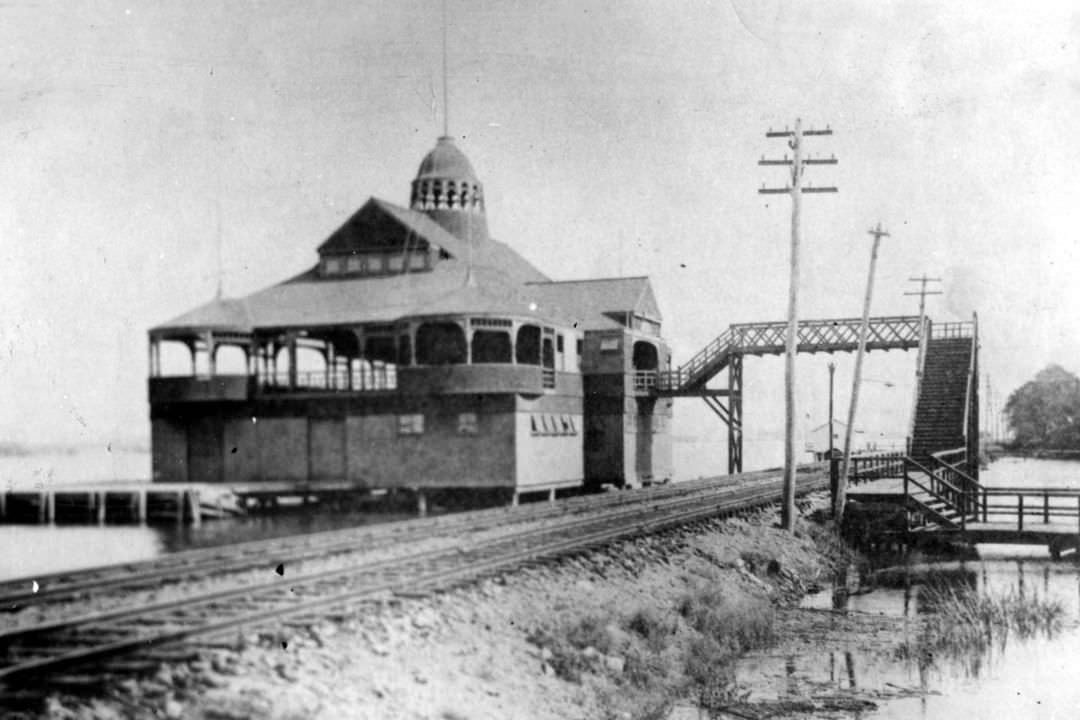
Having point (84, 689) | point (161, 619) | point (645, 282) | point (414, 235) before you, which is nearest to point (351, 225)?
point (414, 235)

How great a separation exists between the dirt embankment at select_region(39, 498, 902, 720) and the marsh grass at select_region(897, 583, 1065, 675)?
2391 mm

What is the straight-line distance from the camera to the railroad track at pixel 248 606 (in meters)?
10.1

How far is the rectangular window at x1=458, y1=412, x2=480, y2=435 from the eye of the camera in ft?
109

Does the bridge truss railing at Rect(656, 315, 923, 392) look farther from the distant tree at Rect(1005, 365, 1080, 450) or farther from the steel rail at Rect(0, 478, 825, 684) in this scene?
the distant tree at Rect(1005, 365, 1080, 450)

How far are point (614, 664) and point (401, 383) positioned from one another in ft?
65.8

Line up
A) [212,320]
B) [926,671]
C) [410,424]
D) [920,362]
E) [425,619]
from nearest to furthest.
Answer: [425,619]
[926,671]
[212,320]
[410,424]
[920,362]

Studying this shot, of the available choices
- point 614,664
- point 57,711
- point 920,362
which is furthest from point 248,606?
point 920,362

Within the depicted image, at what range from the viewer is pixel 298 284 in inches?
1510

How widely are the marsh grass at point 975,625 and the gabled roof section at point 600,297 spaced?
22794mm

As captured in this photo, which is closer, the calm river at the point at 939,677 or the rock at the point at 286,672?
the rock at the point at 286,672

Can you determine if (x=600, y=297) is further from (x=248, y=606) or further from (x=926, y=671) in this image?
(x=248, y=606)

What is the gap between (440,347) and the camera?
3869 centimetres

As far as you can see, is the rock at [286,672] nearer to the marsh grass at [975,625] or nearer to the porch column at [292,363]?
the marsh grass at [975,625]

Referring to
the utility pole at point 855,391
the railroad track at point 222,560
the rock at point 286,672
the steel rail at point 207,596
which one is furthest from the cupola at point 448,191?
the rock at point 286,672
